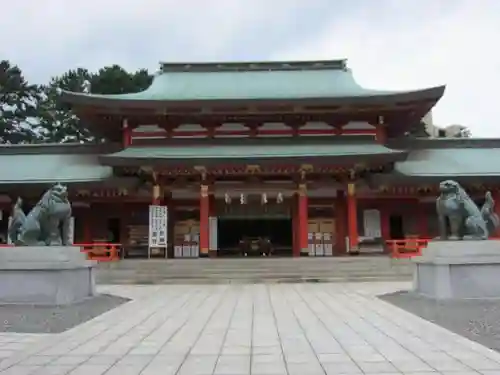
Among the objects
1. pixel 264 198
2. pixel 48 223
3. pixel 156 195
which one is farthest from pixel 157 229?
pixel 48 223

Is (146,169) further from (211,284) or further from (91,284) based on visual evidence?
(91,284)

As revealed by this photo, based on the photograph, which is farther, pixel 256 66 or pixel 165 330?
pixel 256 66

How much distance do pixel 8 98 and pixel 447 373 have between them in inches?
2030

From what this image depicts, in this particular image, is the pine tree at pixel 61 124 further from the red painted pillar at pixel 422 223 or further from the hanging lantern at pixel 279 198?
the red painted pillar at pixel 422 223

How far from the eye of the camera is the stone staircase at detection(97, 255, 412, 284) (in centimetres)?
1720

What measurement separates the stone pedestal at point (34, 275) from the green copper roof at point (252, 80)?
13.9 metres

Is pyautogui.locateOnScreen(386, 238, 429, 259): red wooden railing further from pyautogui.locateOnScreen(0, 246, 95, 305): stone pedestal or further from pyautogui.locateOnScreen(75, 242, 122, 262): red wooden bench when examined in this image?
pyautogui.locateOnScreen(0, 246, 95, 305): stone pedestal

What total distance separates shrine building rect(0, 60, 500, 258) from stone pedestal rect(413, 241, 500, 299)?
391 inches

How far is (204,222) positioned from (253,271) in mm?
4018

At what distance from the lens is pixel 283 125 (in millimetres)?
23516

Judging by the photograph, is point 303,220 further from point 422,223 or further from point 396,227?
point 422,223

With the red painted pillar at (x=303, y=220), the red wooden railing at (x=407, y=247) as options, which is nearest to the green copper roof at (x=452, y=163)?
the red wooden railing at (x=407, y=247)

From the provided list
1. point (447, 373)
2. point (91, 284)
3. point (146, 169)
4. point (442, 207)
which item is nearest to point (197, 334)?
point (447, 373)

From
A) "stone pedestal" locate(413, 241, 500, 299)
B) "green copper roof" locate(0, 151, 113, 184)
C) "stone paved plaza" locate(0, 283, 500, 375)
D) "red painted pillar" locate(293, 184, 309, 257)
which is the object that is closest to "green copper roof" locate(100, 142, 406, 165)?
"red painted pillar" locate(293, 184, 309, 257)
